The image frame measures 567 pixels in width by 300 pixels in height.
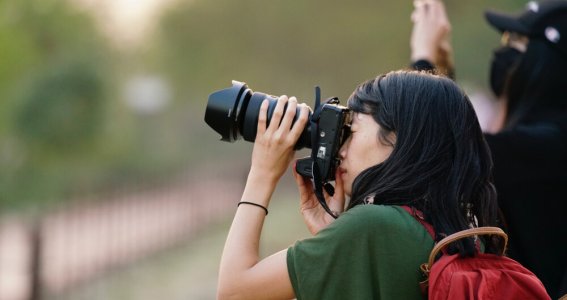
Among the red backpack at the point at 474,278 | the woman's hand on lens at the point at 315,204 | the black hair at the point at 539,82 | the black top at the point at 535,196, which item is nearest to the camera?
the red backpack at the point at 474,278

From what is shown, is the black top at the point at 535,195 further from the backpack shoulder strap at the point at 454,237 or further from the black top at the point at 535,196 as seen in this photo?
the backpack shoulder strap at the point at 454,237

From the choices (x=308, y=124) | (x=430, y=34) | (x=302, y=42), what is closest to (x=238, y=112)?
(x=308, y=124)

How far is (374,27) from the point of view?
6707mm

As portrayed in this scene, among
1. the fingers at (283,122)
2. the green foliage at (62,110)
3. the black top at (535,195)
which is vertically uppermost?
the fingers at (283,122)

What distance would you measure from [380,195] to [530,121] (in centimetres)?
102

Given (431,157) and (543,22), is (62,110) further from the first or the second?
(431,157)

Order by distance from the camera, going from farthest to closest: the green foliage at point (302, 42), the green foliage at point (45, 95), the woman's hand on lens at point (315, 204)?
the green foliage at point (302, 42) < the green foliage at point (45, 95) < the woman's hand on lens at point (315, 204)

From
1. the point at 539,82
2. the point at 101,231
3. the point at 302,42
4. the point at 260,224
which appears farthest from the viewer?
the point at 302,42

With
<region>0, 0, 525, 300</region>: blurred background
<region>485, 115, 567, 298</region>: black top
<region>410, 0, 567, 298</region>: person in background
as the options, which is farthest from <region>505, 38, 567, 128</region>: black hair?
<region>0, 0, 525, 300</region>: blurred background

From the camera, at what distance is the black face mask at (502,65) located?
255 cm

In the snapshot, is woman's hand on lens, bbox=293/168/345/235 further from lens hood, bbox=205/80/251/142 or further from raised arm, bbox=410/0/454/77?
raised arm, bbox=410/0/454/77

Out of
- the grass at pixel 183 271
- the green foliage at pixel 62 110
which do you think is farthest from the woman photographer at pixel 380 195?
the grass at pixel 183 271

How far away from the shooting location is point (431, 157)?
1636mm

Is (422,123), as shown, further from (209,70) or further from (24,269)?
(209,70)
